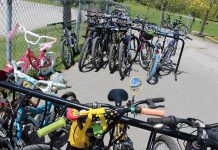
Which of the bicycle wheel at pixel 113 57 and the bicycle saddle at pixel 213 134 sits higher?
the bicycle saddle at pixel 213 134

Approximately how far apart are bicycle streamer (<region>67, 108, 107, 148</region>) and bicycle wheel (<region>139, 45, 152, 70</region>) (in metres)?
6.21

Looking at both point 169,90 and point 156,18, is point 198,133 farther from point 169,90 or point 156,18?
point 156,18

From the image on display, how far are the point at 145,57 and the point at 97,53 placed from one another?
154 centimetres

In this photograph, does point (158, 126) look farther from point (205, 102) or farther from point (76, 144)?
point (205, 102)

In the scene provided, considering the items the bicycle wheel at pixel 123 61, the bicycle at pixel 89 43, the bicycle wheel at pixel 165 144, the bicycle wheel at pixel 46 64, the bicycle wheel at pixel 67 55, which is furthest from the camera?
the bicycle wheel at pixel 67 55

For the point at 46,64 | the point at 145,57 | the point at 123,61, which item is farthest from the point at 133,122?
the point at 145,57

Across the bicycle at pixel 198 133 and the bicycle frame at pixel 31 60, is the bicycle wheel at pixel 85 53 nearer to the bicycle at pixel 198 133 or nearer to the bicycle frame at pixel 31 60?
the bicycle frame at pixel 31 60

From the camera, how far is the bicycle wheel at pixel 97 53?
23.0ft

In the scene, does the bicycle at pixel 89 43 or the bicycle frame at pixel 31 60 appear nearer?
the bicycle frame at pixel 31 60

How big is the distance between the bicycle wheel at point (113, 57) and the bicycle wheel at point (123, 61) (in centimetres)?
20

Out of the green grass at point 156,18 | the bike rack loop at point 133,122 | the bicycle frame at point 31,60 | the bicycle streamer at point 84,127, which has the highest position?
the bike rack loop at point 133,122

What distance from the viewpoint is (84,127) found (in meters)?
1.96

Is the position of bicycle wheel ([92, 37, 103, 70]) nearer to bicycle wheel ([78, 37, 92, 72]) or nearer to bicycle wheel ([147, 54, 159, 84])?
bicycle wheel ([78, 37, 92, 72])

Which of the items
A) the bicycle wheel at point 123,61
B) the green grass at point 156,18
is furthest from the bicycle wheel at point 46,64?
the green grass at point 156,18
